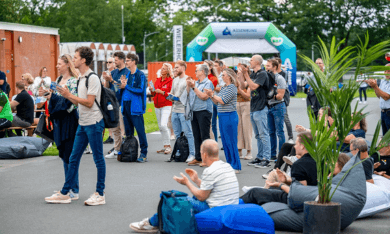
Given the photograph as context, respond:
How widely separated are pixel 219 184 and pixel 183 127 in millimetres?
5760

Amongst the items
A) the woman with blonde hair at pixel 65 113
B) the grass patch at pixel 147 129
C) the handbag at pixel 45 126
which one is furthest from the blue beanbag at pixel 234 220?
the grass patch at pixel 147 129

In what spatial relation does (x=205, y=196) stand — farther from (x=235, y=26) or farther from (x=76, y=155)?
(x=235, y=26)

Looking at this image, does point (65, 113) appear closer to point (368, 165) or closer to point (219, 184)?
point (219, 184)

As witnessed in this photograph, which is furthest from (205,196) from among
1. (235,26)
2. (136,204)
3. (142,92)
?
(235,26)

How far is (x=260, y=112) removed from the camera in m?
10.4

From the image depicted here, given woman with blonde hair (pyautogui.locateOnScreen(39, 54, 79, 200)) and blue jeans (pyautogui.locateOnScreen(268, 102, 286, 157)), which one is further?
blue jeans (pyautogui.locateOnScreen(268, 102, 286, 157))

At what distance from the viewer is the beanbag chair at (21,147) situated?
11258 mm

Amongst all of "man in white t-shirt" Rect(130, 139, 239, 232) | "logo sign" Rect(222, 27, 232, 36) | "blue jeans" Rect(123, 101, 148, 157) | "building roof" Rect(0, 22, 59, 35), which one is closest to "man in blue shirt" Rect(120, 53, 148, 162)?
"blue jeans" Rect(123, 101, 148, 157)

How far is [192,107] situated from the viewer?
10.4 meters

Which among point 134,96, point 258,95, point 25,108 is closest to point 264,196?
point 258,95

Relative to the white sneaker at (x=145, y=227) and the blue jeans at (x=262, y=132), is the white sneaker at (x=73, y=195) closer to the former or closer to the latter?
the white sneaker at (x=145, y=227)

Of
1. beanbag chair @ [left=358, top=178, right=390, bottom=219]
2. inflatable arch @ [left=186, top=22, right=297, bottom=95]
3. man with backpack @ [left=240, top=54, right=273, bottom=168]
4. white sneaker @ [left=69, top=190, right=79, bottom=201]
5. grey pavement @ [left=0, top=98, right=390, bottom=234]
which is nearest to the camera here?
grey pavement @ [left=0, top=98, right=390, bottom=234]

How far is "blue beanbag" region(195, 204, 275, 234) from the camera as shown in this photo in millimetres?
5180

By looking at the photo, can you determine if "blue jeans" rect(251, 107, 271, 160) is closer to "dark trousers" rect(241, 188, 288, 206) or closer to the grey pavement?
the grey pavement
